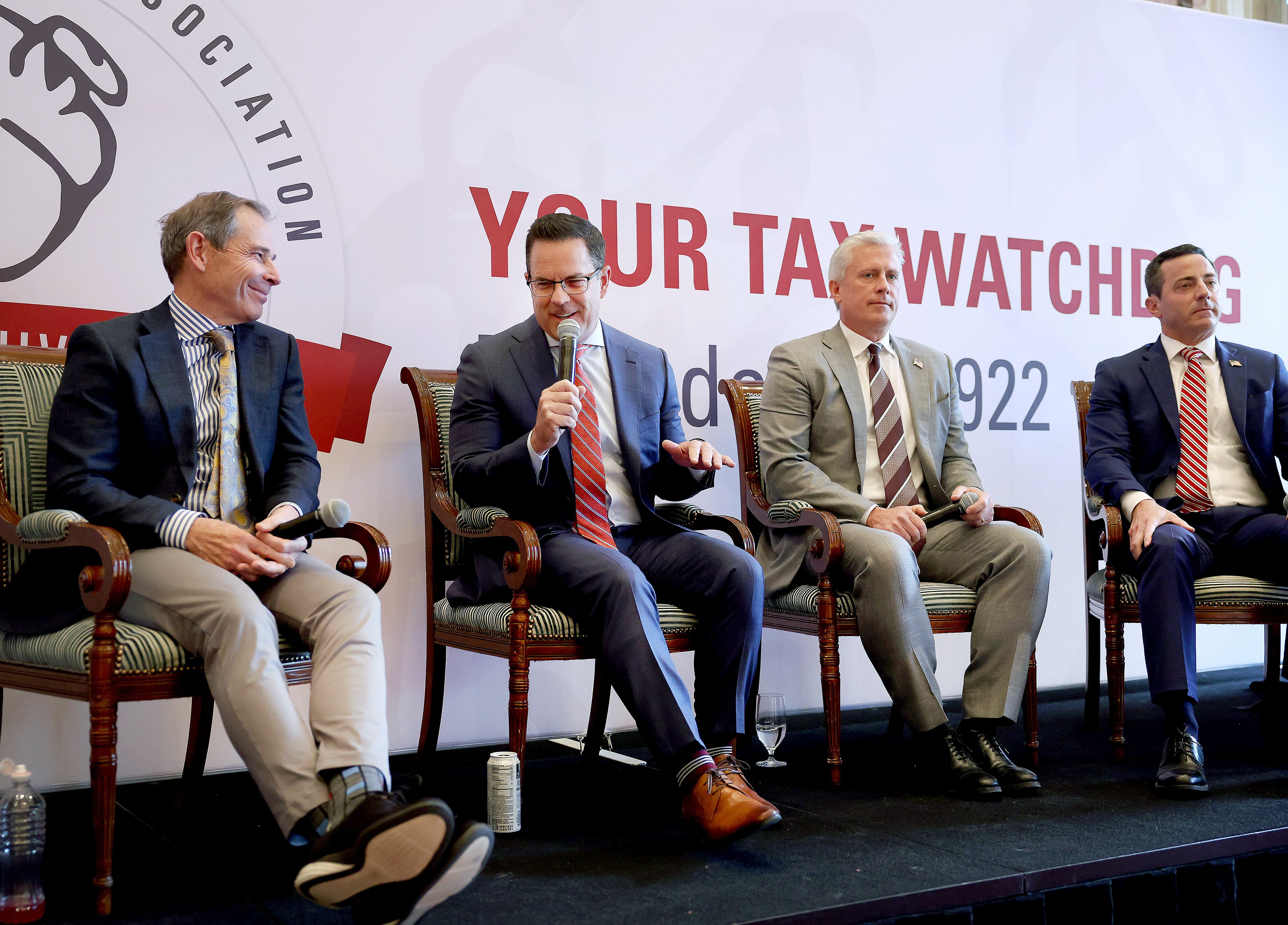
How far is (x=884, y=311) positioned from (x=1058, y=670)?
185cm

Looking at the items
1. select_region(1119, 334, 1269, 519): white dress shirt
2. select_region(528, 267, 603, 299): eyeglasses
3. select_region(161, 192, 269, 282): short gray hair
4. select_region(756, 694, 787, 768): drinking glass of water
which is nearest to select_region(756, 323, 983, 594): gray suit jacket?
select_region(756, 694, 787, 768): drinking glass of water

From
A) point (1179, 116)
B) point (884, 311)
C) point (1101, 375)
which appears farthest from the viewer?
point (1179, 116)

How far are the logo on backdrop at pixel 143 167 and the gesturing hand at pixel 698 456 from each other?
1040mm

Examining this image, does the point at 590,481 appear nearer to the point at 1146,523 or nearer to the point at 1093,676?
the point at 1146,523

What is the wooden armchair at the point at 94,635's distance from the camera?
2.12 m

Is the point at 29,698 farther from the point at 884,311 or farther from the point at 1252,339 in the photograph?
the point at 1252,339

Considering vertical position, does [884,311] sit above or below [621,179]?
below

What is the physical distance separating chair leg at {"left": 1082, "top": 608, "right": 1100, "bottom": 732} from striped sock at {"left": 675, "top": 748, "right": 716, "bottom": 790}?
78.8 inches

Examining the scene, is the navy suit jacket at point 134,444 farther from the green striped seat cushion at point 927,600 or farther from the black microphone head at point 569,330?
the green striped seat cushion at point 927,600

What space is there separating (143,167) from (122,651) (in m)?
1.56

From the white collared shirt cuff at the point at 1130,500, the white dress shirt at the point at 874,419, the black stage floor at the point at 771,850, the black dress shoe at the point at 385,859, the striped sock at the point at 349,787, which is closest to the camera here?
the black dress shoe at the point at 385,859

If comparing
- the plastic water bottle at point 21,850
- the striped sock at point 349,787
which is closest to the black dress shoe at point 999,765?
the striped sock at point 349,787

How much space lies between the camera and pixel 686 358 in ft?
12.7

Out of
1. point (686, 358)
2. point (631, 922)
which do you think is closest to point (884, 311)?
point (686, 358)
